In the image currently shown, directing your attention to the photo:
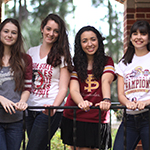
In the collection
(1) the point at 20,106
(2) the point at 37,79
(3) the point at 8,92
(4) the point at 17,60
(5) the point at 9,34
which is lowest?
(1) the point at 20,106

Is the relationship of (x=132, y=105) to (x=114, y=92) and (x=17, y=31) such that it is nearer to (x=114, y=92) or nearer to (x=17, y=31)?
(x=17, y=31)

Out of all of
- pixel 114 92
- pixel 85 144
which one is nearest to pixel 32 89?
pixel 85 144

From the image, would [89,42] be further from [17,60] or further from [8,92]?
[8,92]

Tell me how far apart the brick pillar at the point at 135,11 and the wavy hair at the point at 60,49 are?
6.06ft

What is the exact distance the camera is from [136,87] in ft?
8.04

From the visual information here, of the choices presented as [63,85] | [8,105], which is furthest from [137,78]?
[8,105]

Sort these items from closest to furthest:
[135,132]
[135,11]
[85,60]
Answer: [135,132] → [85,60] → [135,11]

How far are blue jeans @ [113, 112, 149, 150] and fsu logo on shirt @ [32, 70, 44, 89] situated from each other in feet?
2.98

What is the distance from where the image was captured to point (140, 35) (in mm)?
2580

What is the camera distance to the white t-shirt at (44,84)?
2502 millimetres

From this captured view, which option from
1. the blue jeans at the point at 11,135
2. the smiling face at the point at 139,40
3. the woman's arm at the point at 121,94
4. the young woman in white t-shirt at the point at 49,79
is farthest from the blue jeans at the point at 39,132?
the smiling face at the point at 139,40

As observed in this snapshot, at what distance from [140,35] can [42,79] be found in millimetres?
1071

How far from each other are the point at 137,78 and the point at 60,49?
81cm

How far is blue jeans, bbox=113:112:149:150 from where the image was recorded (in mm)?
2379
